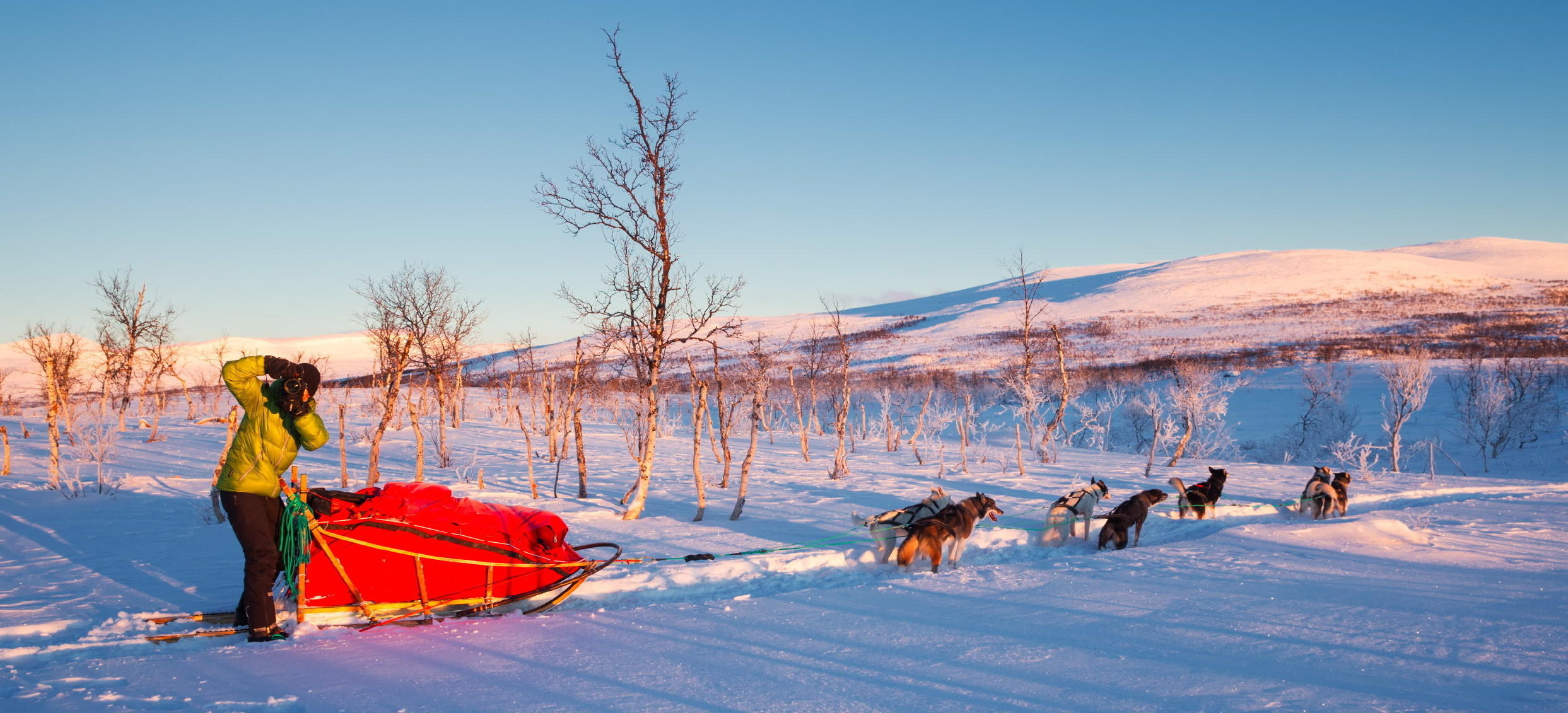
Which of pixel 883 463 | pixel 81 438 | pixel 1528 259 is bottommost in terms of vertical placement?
pixel 883 463

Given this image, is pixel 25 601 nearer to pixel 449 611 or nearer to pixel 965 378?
pixel 449 611

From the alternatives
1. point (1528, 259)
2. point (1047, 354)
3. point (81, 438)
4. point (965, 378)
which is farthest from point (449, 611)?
point (1528, 259)

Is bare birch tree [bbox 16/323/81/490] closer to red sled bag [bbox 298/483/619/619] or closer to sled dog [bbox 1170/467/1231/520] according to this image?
red sled bag [bbox 298/483/619/619]

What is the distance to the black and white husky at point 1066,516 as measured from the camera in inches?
376

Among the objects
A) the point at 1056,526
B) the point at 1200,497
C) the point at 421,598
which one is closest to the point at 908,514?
the point at 1056,526

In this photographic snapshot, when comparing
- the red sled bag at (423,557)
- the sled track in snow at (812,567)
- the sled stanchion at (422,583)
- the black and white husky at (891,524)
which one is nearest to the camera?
the red sled bag at (423,557)

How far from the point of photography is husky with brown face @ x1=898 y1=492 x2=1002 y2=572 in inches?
310

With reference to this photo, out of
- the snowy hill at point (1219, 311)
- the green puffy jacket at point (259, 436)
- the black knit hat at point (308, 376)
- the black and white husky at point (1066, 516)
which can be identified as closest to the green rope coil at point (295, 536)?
the green puffy jacket at point (259, 436)

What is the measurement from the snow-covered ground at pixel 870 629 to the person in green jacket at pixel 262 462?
0.34 metres

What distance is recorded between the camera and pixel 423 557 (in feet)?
18.4

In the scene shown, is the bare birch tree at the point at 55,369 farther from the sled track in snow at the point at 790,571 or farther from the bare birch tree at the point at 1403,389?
the bare birch tree at the point at 1403,389

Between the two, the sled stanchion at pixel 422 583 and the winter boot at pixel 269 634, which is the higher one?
the sled stanchion at pixel 422 583

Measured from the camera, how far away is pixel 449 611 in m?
5.89

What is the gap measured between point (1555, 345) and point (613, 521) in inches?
2179
